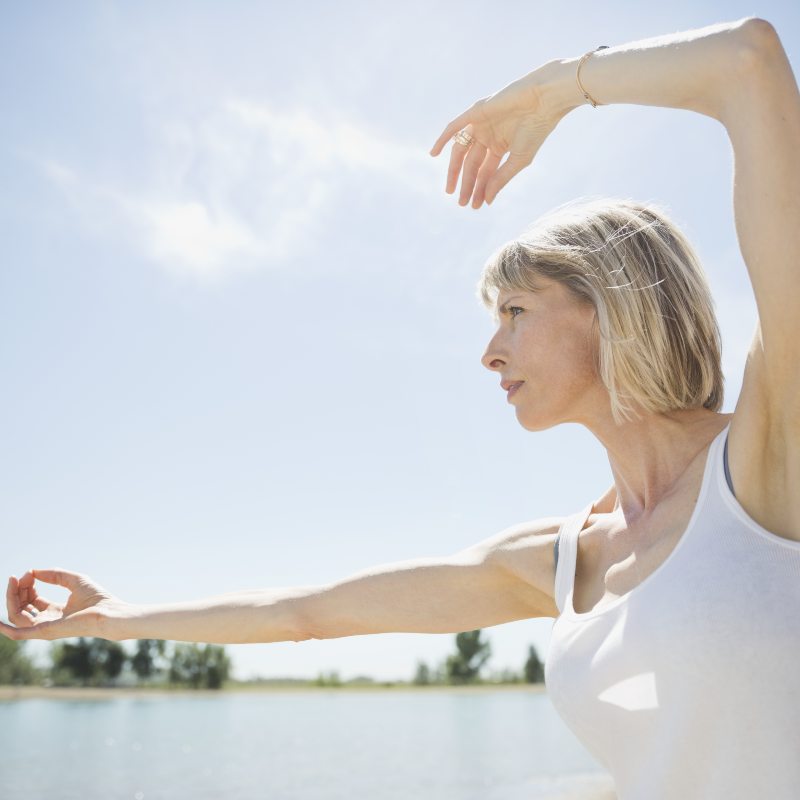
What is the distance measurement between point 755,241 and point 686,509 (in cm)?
59

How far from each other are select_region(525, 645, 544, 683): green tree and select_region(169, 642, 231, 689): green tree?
3275 cm

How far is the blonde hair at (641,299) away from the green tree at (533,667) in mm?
79073

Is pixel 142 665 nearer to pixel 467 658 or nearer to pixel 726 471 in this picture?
pixel 467 658

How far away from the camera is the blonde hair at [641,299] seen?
6.23 ft

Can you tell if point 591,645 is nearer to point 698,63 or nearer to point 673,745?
point 673,745

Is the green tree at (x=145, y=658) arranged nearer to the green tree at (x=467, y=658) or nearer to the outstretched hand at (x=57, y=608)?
the green tree at (x=467, y=658)

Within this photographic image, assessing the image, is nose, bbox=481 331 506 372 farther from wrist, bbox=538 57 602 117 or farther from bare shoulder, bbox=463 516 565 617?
wrist, bbox=538 57 602 117

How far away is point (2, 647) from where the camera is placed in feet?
236

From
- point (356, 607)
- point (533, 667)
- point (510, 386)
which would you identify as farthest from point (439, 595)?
point (533, 667)

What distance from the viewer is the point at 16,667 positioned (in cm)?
8025

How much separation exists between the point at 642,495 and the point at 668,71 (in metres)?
0.94

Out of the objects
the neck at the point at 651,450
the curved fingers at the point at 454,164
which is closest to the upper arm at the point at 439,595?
the neck at the point at 651,450

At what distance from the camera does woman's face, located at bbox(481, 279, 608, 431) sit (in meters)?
2.01

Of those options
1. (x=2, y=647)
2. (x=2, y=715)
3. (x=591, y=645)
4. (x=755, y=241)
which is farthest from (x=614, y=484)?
(x=2, y=647)
